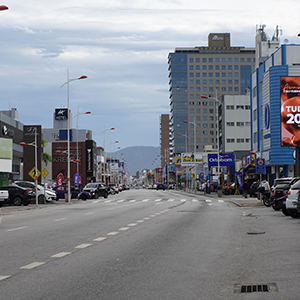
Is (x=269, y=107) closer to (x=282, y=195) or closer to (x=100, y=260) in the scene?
(x=282, y=195)

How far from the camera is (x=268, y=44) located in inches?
3036

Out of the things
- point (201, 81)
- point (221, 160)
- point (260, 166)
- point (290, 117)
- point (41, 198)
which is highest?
point (201, 81)

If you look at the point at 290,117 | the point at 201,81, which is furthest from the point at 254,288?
the point at 201,81

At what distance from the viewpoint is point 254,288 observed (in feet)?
23.1

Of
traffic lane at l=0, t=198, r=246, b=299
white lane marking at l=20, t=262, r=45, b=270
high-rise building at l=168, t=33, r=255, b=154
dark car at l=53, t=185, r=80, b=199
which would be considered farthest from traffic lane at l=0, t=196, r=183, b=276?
high-rise building at l=168, t=33, r=255, b=154

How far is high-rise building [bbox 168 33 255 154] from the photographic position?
170m

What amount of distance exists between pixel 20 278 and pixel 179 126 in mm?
164775

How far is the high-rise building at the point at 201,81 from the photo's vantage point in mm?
169750

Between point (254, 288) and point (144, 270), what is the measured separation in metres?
2.13

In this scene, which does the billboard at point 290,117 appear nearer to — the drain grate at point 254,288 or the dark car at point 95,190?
the dark car at point 95,190

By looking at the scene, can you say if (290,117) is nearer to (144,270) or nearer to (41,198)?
(41,198)

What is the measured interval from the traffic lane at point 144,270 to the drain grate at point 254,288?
16 centimetres

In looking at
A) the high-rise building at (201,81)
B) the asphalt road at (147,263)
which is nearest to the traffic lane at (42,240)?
the asphalt road at (147,263)

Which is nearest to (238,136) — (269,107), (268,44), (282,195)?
(268,44)
